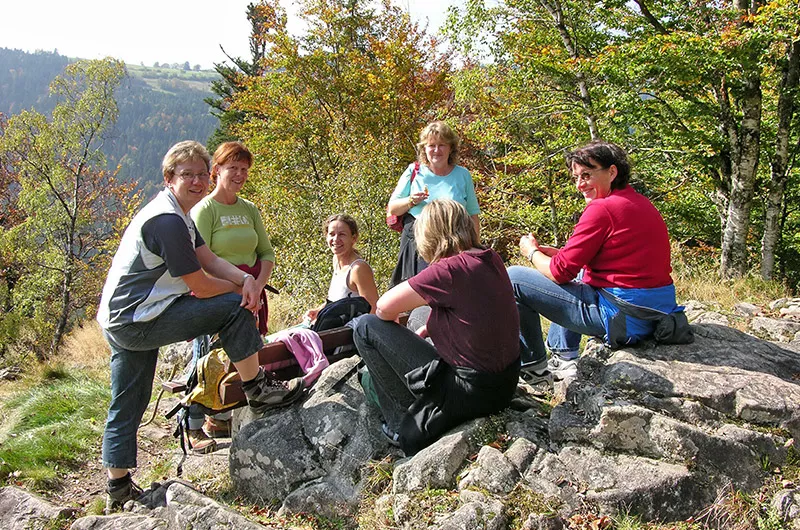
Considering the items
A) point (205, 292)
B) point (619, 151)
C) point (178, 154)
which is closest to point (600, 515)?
point (619, 151)

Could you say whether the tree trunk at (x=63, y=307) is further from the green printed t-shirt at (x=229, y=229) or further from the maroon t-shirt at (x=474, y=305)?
the maroon t-shirt at (x=474, y=305)

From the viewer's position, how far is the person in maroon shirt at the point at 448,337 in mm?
2906

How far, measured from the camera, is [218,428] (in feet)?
13.7

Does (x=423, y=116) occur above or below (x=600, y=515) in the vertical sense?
above

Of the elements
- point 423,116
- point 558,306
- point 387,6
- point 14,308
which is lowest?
point 14,308

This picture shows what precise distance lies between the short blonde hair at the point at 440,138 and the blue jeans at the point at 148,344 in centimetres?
205

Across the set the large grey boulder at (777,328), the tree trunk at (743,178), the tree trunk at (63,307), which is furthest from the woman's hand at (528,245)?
the tree trunk at (63,307)

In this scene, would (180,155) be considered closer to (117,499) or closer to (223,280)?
(223,280)

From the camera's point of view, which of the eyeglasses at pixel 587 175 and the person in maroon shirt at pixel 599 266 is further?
the eyeglasses at pixel 587 175

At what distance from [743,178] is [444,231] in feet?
24.1

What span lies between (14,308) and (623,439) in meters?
15.6

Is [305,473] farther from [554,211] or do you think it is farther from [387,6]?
[387,6]

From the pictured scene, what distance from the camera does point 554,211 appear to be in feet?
40.6

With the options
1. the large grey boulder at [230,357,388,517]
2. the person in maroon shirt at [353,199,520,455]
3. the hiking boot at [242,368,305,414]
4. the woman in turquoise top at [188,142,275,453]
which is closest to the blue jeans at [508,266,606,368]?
the person in maroon shirt at [353,199,520,455]
